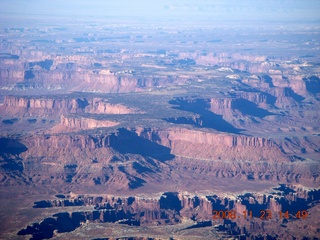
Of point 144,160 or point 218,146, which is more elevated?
point 218,146

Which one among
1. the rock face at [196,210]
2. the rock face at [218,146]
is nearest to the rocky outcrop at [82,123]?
the rock face at [218,146]

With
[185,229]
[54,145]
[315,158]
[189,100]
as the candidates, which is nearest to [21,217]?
[185,229]

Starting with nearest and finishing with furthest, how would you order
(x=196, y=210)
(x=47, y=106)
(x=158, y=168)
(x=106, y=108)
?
(x=196, y=210), (x=158, y=168), (x=106, y=108), (x=47, y=106)

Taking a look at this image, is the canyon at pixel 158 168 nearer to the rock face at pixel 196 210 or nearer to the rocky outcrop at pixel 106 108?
the rock face at pixel 196 210

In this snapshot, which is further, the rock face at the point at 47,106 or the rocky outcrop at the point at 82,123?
the rock face at the point at 47,106

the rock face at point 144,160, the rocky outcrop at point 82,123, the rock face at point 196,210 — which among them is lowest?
the rock face at point 196,210

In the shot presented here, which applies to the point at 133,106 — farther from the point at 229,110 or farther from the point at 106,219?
the point at 106,219

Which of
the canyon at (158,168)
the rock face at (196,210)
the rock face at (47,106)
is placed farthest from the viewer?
the rock face at (47,106)

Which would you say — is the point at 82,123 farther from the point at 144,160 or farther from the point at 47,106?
A: the point at 47,106

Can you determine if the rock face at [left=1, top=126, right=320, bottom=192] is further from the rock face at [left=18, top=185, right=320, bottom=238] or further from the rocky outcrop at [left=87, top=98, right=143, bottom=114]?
the rocky outcrop at [left=87, top=98, right=143, bottom=114]

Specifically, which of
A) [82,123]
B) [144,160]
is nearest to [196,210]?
[144,160]

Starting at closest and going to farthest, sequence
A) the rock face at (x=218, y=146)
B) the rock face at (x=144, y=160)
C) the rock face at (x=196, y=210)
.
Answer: the rock face at (x=196, y=210) → the rock face at (x=144, y=160) → the rock face at (x=218, y=146)
